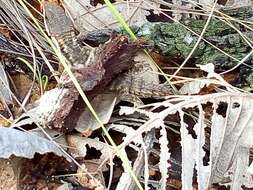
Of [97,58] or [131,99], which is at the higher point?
[97,58]

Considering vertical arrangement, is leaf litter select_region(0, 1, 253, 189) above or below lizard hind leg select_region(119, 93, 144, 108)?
below

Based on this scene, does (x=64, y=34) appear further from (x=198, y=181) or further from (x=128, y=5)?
(x=198, y=181)

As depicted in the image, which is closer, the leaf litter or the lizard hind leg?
the leaf litter


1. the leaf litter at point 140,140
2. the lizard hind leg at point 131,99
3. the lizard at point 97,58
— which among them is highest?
the lizard at point 97,58

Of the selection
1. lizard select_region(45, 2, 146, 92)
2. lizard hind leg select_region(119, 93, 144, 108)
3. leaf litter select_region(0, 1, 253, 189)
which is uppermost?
lizard select_region(45, 2, 146, 92)

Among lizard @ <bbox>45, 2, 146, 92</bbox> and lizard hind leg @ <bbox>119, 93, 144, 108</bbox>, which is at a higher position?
lizard @ <bbox>45, 2, 146, 92</bbox>

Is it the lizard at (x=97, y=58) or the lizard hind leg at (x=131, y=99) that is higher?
the lizard at (x=97, y=58)

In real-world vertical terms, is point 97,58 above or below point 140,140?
above

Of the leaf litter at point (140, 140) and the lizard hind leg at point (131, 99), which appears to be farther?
the lizard hind leg at point (131, 99)

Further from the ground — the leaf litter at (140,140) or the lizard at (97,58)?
the lizard at (97,58)

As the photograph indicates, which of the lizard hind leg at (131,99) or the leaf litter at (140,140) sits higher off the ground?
the lizard hind leg at (131,99)

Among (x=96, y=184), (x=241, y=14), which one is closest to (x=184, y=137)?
(x=96, y=184)
